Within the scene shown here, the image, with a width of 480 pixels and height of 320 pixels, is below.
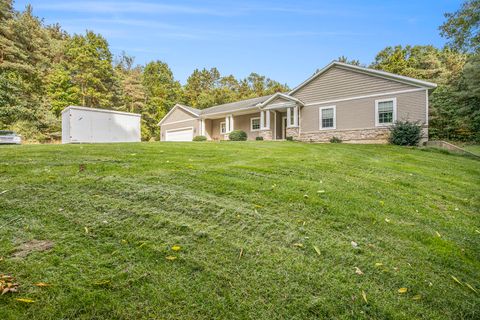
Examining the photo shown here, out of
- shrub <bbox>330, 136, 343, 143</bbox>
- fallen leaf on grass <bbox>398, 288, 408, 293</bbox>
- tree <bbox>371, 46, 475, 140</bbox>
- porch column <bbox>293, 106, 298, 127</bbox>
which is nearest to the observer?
fallen leaf on grass <bbox>398, 288, 408, 293</bbox>

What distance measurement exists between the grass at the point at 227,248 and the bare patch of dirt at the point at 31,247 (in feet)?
0.10

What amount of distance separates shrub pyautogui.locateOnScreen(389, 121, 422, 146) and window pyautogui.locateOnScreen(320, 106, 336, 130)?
126 inches

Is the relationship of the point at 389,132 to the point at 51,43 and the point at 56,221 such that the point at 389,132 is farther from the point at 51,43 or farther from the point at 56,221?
the point at 51,43

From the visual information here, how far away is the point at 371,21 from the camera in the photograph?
489 inches

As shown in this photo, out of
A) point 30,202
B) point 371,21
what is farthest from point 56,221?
point 371,21

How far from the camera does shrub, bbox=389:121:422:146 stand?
11438 mm

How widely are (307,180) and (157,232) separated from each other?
103 inches

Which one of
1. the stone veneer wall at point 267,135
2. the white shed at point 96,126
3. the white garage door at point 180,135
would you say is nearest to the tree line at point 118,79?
the white garage door at point 180,135

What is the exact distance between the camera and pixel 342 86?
13852mm

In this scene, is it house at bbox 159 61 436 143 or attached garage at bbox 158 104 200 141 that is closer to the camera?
house at bbox 159 61 436 143

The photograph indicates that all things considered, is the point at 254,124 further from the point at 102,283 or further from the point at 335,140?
the point at 102,283

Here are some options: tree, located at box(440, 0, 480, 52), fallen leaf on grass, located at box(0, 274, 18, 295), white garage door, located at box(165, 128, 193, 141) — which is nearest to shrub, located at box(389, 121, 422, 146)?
tree, located at box(440, 0, 480, 52)

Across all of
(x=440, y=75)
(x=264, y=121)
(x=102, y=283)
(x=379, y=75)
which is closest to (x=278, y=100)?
(x=264, y=121)

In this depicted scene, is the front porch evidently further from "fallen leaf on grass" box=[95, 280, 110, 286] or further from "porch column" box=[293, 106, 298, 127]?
"fallen leaf on grass" box=[95, 280, 110, 286]
